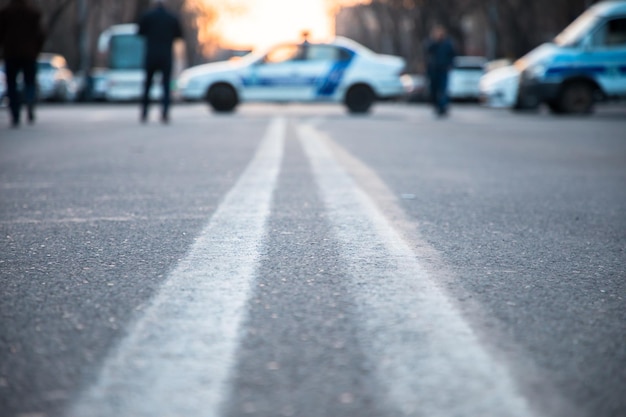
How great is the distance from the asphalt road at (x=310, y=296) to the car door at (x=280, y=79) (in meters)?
13.8

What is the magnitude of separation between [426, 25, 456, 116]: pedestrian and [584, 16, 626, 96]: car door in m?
2.71

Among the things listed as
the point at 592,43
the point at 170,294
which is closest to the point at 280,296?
the point at 170,294

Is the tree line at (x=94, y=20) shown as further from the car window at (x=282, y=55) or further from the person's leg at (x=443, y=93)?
the person's leg at (x=443, y=93)

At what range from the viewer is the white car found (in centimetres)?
2028

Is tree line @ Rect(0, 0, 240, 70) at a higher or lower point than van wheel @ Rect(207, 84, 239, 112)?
higher

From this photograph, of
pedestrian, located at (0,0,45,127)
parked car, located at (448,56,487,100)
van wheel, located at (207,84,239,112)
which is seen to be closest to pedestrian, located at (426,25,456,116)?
van wheel, located at (207,84,239,112)

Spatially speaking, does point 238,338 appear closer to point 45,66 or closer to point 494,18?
point 45,66

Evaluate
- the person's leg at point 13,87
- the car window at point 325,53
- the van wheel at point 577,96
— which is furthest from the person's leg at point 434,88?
the person's leg at point 13,87

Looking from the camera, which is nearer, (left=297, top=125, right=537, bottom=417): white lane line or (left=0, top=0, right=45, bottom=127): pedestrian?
(left=297, top=125, right=537, bottom=417): white lane line

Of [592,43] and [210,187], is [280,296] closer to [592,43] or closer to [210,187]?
[210,187]

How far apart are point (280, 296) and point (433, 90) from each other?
17.3 metres

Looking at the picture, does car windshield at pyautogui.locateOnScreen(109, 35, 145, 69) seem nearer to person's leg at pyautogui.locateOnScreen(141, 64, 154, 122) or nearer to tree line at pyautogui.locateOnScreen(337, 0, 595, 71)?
tree line at pyautogui.locateOnScreen(337, 0, 595, 71)

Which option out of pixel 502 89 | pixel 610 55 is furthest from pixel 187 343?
pixel 502 89

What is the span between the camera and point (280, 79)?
20062mm
